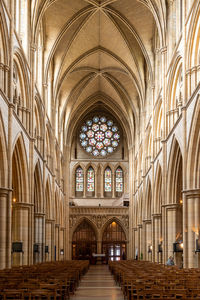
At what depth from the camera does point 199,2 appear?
70.4 ft

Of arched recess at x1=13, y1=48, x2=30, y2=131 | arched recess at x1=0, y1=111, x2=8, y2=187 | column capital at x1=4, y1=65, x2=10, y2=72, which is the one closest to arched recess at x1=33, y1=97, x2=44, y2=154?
arched recess at x1=13, y1=48, x2=30, y2=131

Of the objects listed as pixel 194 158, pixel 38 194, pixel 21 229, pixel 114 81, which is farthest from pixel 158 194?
pixel 114 81

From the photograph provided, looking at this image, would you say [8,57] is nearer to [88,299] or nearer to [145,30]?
[88,299]

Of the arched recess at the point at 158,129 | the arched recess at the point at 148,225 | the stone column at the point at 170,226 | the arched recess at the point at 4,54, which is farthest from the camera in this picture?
the arched recess at the point at 148,225

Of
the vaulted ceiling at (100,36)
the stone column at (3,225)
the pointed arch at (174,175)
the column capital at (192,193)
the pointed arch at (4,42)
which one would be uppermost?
the vaulted ceiling at (100,36)

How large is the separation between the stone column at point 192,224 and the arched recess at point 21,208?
33.0 feet

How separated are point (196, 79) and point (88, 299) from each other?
1172 cm

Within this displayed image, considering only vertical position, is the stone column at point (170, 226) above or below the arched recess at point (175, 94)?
below

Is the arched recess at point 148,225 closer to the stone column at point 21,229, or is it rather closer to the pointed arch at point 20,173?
the stone column at point 21,229

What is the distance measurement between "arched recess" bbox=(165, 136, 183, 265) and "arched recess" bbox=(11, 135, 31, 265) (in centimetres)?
872

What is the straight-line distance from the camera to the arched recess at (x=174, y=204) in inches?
1112

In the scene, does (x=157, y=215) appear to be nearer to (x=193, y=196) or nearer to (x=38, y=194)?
(x=38, y=194)

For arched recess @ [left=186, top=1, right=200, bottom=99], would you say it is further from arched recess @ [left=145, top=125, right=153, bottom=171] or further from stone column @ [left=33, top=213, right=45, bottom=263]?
arched recess @ [left=145, top=125, right=153, bottom=171]

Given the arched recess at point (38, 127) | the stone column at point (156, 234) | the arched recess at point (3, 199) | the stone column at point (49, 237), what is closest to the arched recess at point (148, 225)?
the stone column at point (156, 234)
